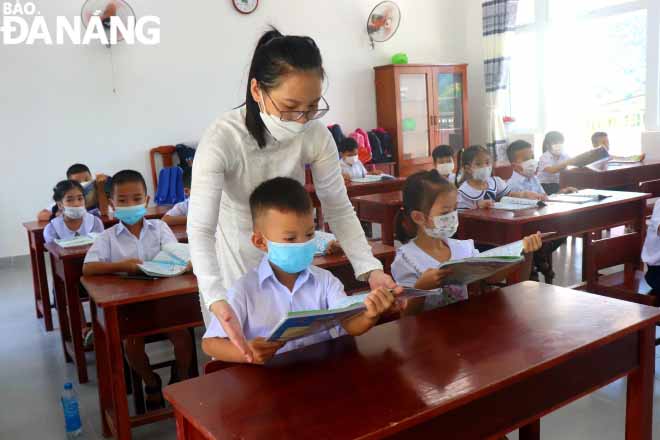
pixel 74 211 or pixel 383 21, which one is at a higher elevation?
pixel 383 21

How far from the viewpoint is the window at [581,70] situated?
6.41 metres

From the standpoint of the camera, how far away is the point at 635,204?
3.44 m

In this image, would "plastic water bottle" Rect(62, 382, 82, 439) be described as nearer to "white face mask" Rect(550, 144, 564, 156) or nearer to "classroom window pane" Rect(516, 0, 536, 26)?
"white face mask" Rect(550, 144, 564, 156)

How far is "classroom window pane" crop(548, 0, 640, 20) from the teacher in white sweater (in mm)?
6123

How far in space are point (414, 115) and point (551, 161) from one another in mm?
2739

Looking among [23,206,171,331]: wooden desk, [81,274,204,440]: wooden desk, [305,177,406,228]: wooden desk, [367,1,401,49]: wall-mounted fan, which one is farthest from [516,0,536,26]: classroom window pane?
[81,274,204,440]: wooden desk

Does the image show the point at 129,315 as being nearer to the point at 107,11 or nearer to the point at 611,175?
the point at 611,175

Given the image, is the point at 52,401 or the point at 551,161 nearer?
the point at 52,401

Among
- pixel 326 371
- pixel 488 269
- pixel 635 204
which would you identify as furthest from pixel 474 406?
pixel 635 204

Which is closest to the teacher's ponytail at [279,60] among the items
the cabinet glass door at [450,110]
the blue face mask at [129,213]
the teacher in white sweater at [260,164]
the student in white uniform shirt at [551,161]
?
the teacher in white sweater at [260,164]

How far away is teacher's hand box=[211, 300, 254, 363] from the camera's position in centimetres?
114

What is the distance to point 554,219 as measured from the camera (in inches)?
121

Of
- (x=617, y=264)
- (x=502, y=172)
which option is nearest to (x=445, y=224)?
(x=617, y=264)

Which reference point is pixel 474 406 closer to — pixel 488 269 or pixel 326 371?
pixel 326 371
